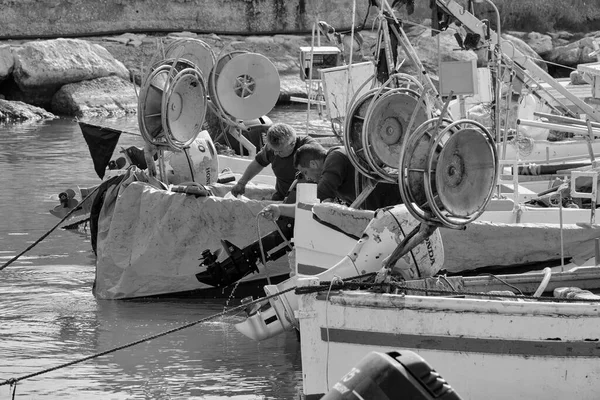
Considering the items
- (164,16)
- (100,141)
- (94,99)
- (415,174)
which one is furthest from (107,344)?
(164,16)

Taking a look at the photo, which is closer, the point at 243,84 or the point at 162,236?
the point at 162,236

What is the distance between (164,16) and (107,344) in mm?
27017

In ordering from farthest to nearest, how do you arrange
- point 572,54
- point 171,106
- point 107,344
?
1. point 572,54
2. point 171,106
3. point 107,344

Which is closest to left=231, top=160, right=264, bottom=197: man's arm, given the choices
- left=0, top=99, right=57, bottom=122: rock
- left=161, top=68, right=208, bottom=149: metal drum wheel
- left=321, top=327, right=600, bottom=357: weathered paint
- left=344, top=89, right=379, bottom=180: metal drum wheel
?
left=161, top=68, right=208, bottom=149: metal drum wheel

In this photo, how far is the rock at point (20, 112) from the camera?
2894 cm

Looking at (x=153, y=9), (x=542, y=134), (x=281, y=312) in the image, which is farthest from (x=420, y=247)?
(x=153, y=9)

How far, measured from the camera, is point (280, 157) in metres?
10.3

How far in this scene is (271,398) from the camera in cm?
780

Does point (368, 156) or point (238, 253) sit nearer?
point (368, 156)

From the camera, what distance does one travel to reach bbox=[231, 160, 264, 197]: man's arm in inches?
419

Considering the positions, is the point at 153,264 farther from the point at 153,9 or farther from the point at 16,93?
the point at 153,9

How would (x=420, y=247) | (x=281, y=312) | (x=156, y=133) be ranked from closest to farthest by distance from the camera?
(x=420, y=247) < (x=281, y=312) < (x=156, y=133)

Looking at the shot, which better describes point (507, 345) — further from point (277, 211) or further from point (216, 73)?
point (216, 73)

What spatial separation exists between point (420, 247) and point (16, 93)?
83.8 ft
